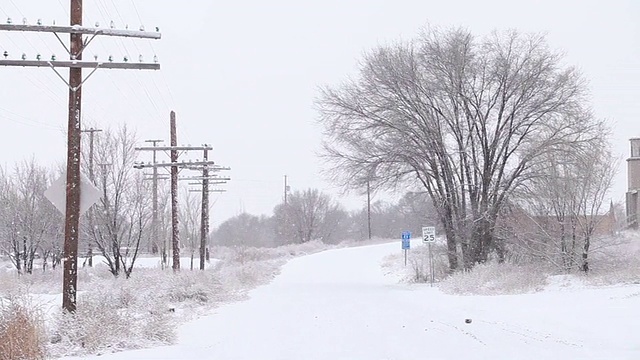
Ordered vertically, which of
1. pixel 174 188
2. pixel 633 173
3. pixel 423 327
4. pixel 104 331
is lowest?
pixel 423 327

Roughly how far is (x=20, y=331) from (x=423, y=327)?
861cm

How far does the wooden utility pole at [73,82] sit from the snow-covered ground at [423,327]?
2821 millimetres

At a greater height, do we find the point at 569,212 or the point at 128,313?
the point at 569,212

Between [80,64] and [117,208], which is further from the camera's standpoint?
[117,208]

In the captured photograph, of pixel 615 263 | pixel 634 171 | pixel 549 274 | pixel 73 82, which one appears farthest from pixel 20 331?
pixel 634 171

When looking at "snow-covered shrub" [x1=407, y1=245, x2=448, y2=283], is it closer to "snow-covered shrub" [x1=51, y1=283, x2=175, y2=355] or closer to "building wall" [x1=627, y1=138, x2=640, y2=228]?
"building wall" [x1=627, y1=138, x2=640, y2=228]

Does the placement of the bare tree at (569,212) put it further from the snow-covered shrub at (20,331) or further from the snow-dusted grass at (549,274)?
the snow-covered shrub at (20,331)

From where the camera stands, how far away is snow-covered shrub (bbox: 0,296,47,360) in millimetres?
11320

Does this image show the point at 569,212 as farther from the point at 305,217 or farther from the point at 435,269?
the point at 305,217

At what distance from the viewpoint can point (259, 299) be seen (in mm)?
27578

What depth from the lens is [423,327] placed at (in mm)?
16953

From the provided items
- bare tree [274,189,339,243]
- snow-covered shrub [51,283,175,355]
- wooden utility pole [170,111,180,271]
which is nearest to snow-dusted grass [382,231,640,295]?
wooden utility pole [170,111,180,271]

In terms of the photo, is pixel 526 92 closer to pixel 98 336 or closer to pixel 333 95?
pixel 333 95

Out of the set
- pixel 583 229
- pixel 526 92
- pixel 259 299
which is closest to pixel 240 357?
pixel 259 299
